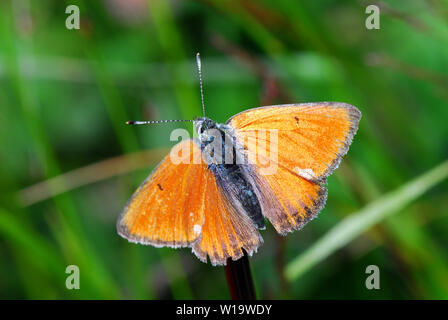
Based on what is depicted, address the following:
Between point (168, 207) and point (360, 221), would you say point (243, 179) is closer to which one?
point (168, 207)

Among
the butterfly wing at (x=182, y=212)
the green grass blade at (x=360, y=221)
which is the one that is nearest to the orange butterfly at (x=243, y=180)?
the butterfly wing at (x=182, y=212)

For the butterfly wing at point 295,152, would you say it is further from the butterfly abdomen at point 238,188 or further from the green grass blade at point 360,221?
the green grass blade at point 360,221

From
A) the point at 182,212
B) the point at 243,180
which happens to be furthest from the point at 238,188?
the point at 182,212

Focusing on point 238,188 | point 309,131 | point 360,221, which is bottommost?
point 360,221

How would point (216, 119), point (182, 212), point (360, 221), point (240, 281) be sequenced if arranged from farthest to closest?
point (216, 119) → point (360, 221) → point (182, 212) → point (240, 281)
